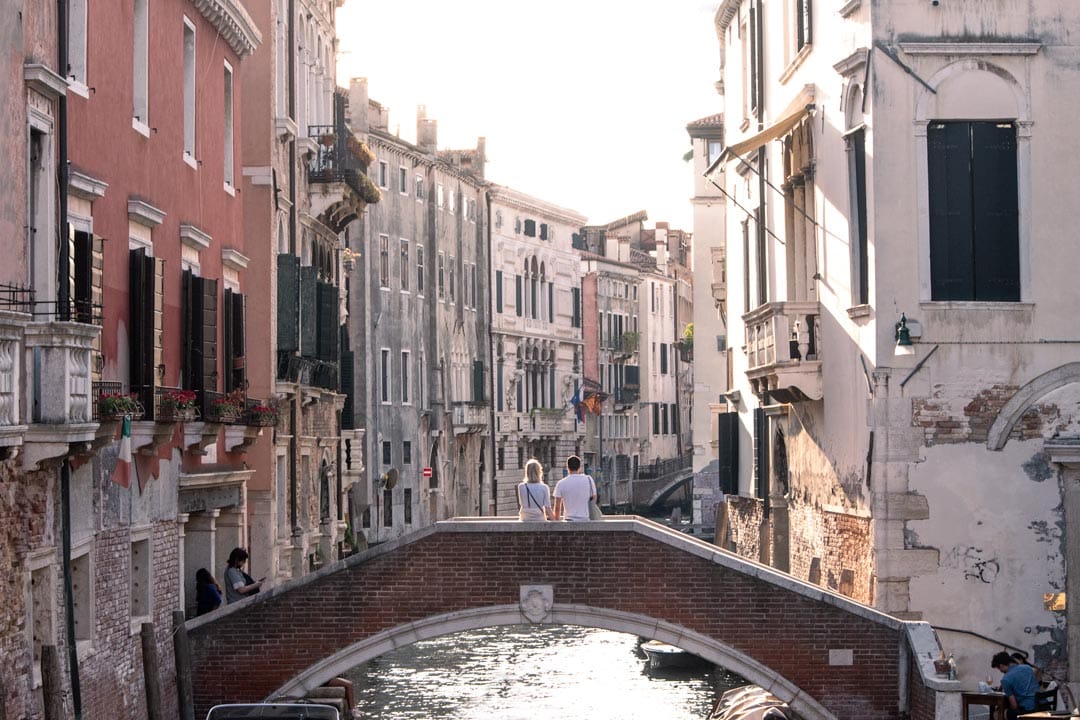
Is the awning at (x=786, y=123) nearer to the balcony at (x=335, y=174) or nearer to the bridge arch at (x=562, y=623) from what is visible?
the bridge arch at (x=562, y=623)

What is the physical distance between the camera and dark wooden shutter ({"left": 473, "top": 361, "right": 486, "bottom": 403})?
5431 cm

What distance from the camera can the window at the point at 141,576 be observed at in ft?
56.1

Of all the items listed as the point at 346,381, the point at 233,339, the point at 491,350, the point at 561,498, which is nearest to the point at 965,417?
the point at 561,498

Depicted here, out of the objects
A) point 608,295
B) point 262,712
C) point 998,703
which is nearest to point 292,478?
point 262,712

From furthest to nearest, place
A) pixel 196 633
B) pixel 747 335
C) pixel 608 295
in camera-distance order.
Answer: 1. pixel 608 295
2. pixel 747 335
3. pixel 196 633

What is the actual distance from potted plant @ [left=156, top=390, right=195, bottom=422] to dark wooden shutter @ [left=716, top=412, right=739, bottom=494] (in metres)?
12.4

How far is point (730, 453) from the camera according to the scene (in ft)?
94.0

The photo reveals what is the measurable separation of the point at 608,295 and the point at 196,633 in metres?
53.7

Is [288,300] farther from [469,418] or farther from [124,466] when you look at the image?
[469,418]

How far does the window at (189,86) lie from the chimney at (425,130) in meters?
32.4

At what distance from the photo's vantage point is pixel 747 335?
23.1m

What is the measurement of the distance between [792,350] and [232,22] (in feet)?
22.9

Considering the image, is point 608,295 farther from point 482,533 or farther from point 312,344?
point 482,533

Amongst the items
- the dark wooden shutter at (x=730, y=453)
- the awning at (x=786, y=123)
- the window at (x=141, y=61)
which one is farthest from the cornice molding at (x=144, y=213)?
the dark wooden shutter at (x=730, y=453)
